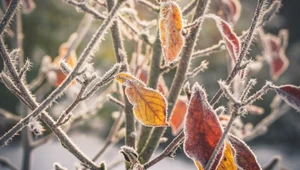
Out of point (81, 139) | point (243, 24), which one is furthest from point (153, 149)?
point (243, 24)

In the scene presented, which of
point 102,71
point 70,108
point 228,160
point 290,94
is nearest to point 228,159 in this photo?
point 228,160

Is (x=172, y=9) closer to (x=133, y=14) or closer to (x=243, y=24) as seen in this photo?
(x=133, y=14)

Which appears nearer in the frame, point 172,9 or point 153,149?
point 172,9

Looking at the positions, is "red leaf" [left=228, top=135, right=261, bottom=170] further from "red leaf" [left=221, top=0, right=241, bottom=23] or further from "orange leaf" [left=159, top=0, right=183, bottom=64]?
"red leaf" [left=221, top=0, right=241, bottom=23]

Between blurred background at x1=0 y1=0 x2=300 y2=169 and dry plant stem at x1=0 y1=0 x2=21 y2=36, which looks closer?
dry plant stem at x1=0 y1=0 x2=21 y2=36

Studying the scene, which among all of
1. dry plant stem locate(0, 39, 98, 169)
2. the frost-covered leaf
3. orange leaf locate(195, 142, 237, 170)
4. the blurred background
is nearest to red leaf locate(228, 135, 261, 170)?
orange leaf locate(195, 142, 237, 170)

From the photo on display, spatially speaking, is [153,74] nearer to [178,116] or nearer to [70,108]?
[178,116]

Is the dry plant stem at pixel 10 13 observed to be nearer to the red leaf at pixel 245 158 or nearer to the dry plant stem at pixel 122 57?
the dry plant stem at pixel 122 57
